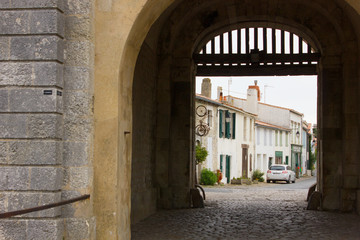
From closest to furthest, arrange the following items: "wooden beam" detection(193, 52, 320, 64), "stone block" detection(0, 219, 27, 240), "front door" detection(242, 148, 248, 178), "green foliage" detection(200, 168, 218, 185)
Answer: "stone block" detection(0, 219, 27, 240) → "wooden beam" detection(193, 52, 320, 64) → "green foliage" detection(200, 168, 218, 185) → "front door" detection(242, 148, 248, 178)

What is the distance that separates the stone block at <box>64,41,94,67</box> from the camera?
5.61m

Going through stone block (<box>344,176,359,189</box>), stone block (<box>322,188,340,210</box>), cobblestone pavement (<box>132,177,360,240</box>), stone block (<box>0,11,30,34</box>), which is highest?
stone block (<box>0,11,30,34</box>)

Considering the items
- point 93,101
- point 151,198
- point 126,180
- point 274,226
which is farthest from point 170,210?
point 93,101

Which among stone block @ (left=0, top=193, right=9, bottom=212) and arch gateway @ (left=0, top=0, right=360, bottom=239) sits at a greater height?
arch gateway @ (left=0, top=0, right=360, bottom=239)

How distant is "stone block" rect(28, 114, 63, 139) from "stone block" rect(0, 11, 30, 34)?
0.93 meters

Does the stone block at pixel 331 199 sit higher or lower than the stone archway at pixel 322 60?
lower

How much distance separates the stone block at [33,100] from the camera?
534 centimetres

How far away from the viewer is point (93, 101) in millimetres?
5703

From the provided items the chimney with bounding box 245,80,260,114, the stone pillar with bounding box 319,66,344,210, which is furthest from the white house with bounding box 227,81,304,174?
the stone pillar with bounding box 319,66,344,210

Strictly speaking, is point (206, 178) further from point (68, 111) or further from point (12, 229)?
point (12, 229)

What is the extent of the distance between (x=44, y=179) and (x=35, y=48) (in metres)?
1.38

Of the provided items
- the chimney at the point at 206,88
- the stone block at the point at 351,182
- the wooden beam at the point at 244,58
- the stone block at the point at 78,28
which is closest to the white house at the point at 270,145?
the chimney at the point at 206,88

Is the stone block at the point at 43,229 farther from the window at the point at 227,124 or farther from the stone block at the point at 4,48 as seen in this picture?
the window at the point at 227,124

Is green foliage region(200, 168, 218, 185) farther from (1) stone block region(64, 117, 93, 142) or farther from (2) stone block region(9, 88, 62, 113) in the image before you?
(2) stone block region(9, 88, 62, 113)
